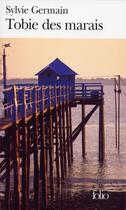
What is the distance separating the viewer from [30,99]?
1225 centimetres

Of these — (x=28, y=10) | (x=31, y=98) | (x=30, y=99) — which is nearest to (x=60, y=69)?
(x=28, y=10)

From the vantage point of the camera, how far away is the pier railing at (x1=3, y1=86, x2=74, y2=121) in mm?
10659

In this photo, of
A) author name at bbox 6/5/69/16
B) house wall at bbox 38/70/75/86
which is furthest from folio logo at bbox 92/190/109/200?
house wall at bbox 38/70/75/86

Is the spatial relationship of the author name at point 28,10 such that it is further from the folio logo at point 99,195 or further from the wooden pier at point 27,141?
the folio logo at point 99,195

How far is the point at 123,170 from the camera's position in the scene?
21.9m

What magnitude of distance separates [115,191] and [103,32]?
4548 mm

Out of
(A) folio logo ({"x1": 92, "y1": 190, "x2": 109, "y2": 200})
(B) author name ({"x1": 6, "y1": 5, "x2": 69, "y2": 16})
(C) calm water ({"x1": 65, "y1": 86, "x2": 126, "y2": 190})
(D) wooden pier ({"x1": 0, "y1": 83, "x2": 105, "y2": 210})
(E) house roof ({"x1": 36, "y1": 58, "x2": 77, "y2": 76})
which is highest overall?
(B) author name ({"x1": 6, "y1": 5, "x2": 69, "y2": 16})

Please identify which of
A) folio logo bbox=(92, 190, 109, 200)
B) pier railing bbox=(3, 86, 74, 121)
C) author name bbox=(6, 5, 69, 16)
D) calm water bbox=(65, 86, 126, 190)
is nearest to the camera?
pier railing bbox=(3, 86, 74, 121)

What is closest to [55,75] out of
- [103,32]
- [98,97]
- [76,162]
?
[98,97]

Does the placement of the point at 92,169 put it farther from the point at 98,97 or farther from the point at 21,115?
the point at 21,115

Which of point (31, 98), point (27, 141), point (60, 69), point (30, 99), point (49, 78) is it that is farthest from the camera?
point (60, 69)

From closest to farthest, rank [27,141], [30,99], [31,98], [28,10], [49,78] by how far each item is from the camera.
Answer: [30,99]
[27,141]
[31,98]
[28,10]
[49,78]

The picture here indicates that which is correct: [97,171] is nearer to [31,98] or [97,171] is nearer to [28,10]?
[28,10]

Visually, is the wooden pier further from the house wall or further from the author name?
the house wall
